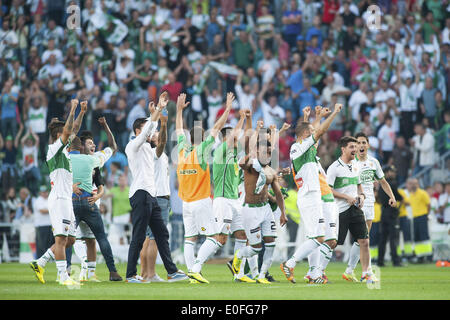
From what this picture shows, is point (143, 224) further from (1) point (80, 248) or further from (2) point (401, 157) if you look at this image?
(2) point (401, 157)

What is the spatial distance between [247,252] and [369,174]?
11.1 ft

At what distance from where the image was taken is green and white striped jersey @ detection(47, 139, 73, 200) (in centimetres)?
1326

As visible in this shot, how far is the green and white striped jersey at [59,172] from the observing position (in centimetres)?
1326

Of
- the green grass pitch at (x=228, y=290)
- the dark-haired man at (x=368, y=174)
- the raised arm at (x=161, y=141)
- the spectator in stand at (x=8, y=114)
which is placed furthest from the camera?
the spectator in stand at (x=8, y=114)

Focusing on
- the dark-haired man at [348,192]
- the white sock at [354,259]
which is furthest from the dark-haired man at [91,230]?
the white sock at [354,259]

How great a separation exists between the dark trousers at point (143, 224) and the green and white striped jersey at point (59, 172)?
127 cm

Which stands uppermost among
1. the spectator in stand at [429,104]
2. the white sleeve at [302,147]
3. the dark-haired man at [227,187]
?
the spectator in stand at [429,104]

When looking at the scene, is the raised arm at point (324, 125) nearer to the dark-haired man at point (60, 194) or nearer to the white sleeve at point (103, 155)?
the dark-haired man at point (60, 194)

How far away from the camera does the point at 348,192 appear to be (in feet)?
50.6

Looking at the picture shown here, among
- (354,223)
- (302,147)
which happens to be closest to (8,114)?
(302,147)

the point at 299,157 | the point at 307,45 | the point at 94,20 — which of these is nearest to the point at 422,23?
the point at 307,45

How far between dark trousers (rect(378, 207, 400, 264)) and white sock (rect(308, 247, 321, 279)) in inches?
281

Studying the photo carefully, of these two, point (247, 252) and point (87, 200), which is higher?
point (87, 200)

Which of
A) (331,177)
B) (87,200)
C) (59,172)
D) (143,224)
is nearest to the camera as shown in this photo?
(59,172)
